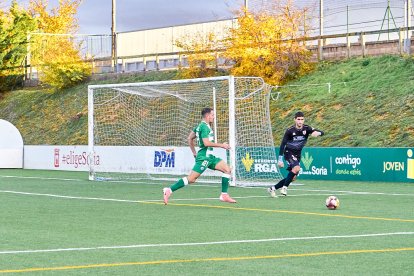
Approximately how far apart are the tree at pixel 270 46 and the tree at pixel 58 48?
17.4 metres

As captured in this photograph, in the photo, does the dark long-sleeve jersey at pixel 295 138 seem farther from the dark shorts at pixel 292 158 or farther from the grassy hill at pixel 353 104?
the grassy hill at pixel 353 104

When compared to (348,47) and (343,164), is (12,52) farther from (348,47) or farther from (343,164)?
(343,164)

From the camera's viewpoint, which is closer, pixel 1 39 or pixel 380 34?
pixel 380 34

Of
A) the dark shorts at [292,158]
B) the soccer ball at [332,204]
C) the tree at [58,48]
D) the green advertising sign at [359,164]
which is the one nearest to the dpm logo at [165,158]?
the green advertising sign at [359,164]

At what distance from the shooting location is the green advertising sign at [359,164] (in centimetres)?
2973

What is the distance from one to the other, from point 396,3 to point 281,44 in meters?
6.07

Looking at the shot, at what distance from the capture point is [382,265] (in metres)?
10.7

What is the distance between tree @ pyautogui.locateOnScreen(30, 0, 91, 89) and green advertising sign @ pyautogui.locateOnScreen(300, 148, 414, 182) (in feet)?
107

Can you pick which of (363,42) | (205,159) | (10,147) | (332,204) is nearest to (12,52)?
(10,147)

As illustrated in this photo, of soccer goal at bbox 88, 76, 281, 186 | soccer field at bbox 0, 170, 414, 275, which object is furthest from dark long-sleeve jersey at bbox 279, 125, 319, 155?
soccer goal at bbox 88, 76, 281, 186

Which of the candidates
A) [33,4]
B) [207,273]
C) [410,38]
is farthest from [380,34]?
[33,4]

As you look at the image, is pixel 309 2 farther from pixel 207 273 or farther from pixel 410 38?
pixel 207 273

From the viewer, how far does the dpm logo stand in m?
34.0

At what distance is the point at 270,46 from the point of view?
155ft
